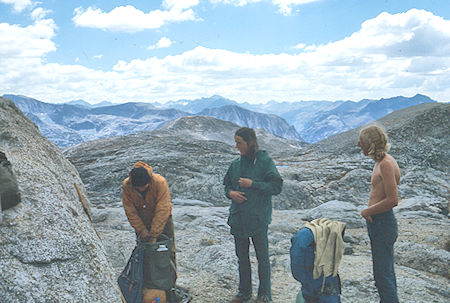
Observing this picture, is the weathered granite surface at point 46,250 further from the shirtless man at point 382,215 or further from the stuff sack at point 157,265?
the shirtless man at point 382,215

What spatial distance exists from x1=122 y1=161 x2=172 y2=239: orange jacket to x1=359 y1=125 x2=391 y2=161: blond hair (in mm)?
3054

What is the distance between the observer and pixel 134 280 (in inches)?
201

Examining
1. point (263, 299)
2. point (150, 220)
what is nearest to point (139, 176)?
point (150, 220)

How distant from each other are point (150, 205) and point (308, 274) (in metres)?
2.73

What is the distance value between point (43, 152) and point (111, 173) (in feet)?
45.0

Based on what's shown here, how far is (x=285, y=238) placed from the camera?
1050cm

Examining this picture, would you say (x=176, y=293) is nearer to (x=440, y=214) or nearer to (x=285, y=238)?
(x=285, y=238)

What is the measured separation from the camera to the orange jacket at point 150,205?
17.5 feet

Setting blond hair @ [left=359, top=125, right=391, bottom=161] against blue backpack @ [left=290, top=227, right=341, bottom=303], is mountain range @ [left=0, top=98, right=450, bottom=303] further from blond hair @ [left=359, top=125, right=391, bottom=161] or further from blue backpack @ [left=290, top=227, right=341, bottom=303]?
blond hair @ [left=359, top=125, right=391, bottom=161]

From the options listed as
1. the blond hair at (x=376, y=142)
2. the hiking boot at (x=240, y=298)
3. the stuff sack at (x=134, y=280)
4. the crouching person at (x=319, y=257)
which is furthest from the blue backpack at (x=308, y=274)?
the stuff sack at (x=134, y=280)

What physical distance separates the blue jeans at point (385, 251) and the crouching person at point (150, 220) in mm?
2981

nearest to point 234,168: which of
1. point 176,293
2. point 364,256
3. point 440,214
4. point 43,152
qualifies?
point 176,293

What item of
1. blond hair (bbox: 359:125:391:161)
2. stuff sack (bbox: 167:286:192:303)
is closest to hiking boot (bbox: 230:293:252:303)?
stuff sack (bbox: 167:286:192:303)

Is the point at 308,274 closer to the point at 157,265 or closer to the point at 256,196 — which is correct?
the point at 256,196
